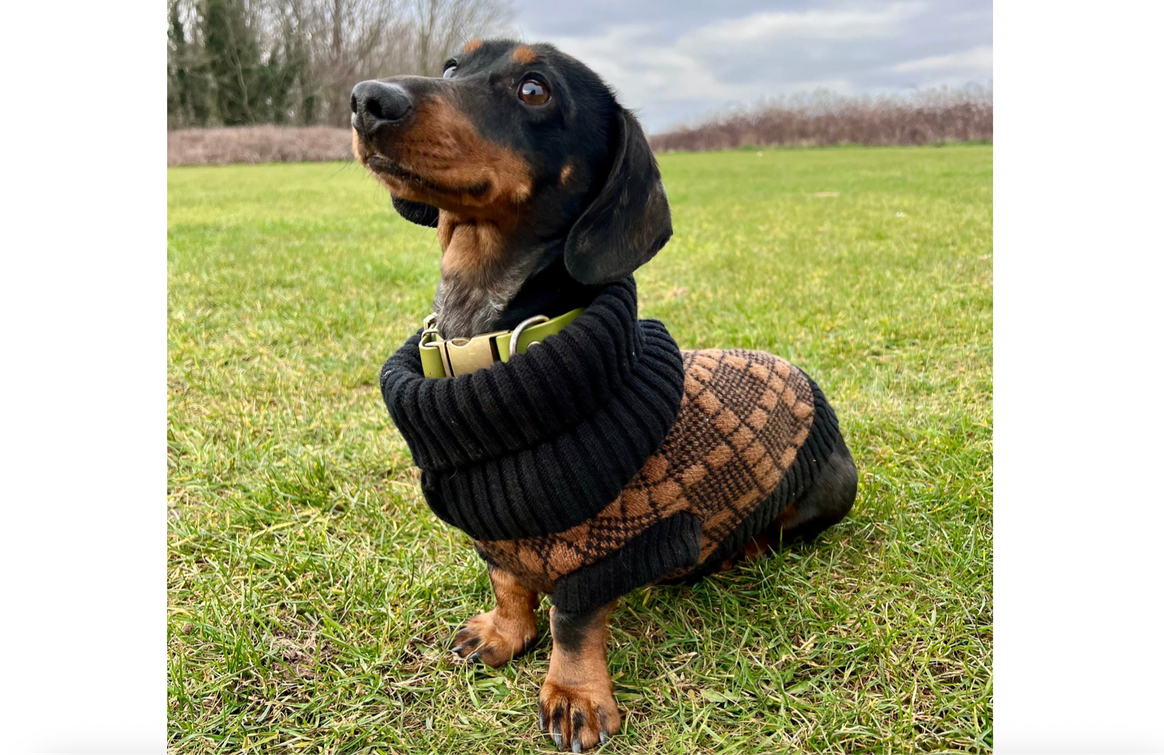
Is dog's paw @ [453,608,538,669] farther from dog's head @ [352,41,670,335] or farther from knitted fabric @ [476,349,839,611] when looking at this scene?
dog's head @ [352,41,670,335]

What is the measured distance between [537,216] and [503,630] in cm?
105

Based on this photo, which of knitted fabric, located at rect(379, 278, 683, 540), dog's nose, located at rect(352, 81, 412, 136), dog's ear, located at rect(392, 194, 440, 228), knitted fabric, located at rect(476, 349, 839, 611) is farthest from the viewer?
dog's ear, located at rect(392, 194, 440, 228)

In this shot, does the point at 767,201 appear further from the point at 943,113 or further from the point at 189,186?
the point at 189,186

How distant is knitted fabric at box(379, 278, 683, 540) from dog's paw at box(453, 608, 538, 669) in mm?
385

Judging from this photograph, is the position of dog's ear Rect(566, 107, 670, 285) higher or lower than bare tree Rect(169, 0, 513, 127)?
lower

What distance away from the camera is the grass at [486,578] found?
1.75m

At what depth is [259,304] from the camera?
5.09 m

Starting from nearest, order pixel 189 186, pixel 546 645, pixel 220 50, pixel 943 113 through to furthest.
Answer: pixel 546 645, pixel 220 50, pixel 943 113, pixel 189 186

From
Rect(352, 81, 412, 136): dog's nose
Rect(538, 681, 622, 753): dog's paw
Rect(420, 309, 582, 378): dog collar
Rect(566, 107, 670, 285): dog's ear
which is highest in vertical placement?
Rect(352, 81, 412, 136): dog's nose

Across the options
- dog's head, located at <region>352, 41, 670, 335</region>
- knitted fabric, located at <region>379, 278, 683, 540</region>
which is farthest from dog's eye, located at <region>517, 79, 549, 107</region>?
knitted fabric, located at <region>379, 278, 683, 540</region>

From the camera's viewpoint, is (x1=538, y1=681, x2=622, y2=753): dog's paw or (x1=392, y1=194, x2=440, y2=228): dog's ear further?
(x1=392, y1=194, x2=440, y2=228): dog's ear

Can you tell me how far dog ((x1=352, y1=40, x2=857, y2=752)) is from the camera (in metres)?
1.48

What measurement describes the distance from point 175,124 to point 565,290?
4275mm
